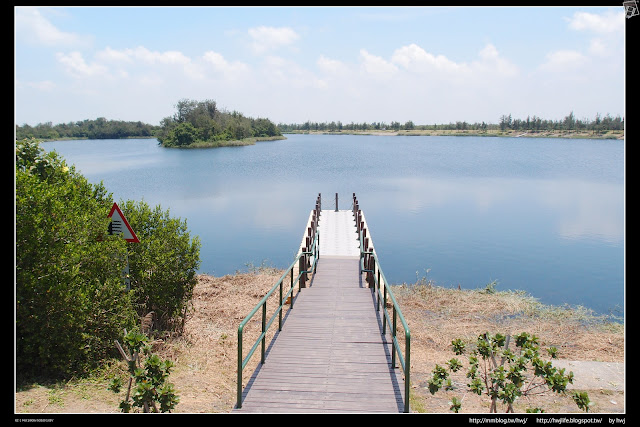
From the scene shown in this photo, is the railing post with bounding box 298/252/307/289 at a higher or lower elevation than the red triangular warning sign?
lower

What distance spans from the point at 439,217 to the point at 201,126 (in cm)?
7881

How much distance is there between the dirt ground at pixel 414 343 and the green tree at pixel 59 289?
0.45 meters

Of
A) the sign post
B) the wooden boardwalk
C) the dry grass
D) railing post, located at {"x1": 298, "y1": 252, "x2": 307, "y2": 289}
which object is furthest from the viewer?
railing post, located at {"x1": 298, "y1": 252, "x2": 307, "y2": 289}

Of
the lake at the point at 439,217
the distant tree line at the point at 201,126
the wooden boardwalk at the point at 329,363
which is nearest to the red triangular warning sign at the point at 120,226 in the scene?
the wooden boardwalk at the point at 329,363

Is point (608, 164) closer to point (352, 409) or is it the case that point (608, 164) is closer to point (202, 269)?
point (202, 269)

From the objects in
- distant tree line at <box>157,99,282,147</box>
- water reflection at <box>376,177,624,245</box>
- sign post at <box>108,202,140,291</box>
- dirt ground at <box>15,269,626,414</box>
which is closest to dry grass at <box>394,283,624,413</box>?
dirt ground at <box>15,269,626,414</box>

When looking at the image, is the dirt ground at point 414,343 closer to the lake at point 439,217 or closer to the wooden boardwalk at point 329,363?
the wooden boardwalk at point 329,363

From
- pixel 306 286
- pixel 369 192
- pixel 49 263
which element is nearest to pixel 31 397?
pixel 49 263

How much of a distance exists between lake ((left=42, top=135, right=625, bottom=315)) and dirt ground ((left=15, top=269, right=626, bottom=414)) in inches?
79.6

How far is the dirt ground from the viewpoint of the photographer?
6754 mm

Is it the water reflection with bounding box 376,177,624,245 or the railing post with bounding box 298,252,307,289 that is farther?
the water reflection with bounding box 376,177,624,245

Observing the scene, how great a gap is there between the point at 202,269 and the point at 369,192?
19.3m

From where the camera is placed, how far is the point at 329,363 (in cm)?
682

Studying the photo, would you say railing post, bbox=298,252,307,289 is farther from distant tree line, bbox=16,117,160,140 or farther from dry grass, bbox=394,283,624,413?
distant tree line, bbox=16,117,160,140
